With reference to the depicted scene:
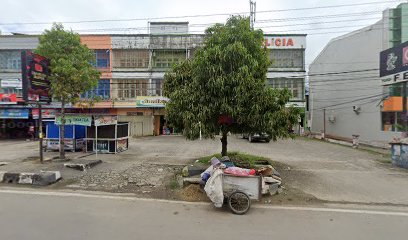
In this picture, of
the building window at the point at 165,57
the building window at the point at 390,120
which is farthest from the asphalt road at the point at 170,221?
the building window at the point at 165,57

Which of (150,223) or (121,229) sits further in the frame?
(150,223)

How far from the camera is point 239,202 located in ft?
18.7

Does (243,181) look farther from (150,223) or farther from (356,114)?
(356,114)

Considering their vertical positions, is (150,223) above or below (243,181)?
below

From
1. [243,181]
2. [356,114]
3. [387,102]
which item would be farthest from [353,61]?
[243,181]

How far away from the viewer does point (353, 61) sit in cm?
2727

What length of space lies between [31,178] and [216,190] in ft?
19.5

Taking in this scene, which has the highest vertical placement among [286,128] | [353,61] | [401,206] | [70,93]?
[353,61]

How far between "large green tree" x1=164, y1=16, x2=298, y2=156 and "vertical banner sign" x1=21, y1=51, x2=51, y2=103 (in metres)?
6.15

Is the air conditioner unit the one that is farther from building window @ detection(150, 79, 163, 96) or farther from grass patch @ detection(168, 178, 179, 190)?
grass patch @ detection(168, 178, 179, 190)

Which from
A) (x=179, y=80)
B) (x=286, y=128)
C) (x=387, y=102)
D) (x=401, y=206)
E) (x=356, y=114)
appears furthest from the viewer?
(x=356, y=114)

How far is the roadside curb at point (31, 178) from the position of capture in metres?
7.81

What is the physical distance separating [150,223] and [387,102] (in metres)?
23.8

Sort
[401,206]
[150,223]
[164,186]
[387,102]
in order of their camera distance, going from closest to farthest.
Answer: [150,223]
[401,206]
[164,186]
[387,102]
